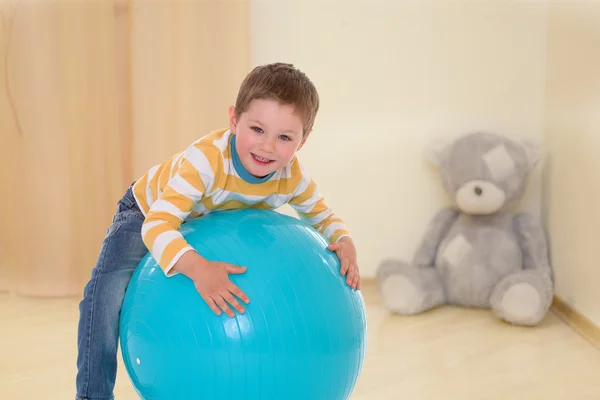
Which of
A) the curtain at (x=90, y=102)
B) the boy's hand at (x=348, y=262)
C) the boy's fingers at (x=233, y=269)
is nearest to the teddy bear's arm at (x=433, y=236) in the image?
the curtain at (x=90, y=102)

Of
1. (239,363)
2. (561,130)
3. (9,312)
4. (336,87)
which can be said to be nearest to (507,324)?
(561,130)

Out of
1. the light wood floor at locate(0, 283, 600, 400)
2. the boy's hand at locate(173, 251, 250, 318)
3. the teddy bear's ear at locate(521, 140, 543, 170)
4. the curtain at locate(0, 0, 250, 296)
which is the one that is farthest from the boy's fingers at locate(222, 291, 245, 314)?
the teddy bear's ear at locate(521, 140, 543, 170)

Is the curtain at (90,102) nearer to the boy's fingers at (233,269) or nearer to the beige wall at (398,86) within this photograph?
the beige wall at (398,86)

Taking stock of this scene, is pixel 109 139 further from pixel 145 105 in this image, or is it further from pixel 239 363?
pixel 239 363

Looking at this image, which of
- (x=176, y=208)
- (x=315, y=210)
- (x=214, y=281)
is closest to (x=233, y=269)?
(x=214, y=281)

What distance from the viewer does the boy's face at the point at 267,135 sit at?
5.35 ft

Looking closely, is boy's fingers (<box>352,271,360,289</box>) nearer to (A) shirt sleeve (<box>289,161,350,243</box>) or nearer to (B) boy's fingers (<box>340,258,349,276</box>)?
(B) boy's fingers (<box>340,258,349,276</box>)

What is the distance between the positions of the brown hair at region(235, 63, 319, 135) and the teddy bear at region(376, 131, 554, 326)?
Result: 1.60 metres

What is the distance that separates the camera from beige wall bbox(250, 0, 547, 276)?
3.39 metres

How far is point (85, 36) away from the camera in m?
3.20

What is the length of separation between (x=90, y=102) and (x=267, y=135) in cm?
187

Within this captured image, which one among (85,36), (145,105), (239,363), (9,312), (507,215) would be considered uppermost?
(85,36)

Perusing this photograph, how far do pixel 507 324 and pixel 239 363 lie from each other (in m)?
1.80

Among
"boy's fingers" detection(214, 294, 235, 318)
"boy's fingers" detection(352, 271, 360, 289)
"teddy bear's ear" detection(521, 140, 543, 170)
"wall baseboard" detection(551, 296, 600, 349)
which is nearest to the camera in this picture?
"boy's fingers" detection(214, 294, 235, 318)
